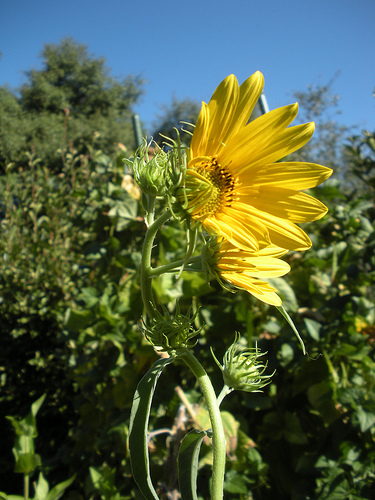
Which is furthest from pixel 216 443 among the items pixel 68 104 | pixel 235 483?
pixel 68 104

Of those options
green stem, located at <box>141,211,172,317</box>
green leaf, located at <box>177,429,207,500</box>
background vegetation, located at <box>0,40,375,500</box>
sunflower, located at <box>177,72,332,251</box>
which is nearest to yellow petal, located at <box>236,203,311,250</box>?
sunflower, located at <box>177,72,332,251</box>

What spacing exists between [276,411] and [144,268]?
0.88 metres

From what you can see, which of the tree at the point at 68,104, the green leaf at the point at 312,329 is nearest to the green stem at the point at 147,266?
the green leaf at the point at 312,329

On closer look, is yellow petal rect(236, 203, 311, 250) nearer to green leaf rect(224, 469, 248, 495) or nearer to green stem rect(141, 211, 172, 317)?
green stem rect(141, 211, 172, 317)

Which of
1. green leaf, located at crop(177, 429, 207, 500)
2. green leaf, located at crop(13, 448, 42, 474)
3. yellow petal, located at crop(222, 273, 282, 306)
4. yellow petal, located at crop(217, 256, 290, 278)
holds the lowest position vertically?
green leaf, located at crop(13, 448, 42, 474)

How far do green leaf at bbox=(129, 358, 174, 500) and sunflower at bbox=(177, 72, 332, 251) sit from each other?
191 millimetres

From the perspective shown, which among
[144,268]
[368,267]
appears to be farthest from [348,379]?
[144,268]

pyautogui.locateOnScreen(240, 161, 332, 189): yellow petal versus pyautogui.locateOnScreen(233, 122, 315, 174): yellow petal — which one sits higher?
pyautogui.locateOnScreen(233, 122, 315, 174): yellow petal

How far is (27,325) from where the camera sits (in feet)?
6.50

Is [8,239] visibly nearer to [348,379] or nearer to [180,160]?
[348,379]

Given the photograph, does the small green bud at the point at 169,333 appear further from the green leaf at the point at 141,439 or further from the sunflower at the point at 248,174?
the sunflower at the point at 248,174

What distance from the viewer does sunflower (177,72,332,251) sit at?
15.7 inches

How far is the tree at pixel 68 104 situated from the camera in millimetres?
12039

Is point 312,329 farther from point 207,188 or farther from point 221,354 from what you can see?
point 207,188
